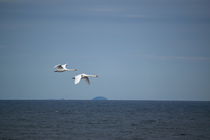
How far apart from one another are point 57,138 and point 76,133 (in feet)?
19.9

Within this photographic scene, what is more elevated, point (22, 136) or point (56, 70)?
point (56, 70)

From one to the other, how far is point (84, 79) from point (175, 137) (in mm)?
18883

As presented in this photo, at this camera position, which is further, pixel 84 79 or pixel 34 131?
pixel 34 131

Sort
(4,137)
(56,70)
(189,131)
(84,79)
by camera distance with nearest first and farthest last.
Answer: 1. (84,79)
2. (56,70)
3. (4,137)
4. (189,131)

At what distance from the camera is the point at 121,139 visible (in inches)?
2046

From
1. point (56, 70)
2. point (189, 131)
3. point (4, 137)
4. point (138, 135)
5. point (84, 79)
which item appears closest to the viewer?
point (84, 79)

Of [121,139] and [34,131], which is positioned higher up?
[34,131]

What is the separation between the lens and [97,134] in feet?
185

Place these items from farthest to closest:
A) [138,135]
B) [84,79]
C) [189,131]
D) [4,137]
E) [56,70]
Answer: [189,131] → [138,135] → [4,137] → [56,70] → [84,79]

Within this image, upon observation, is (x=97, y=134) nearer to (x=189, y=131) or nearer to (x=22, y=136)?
(x=22, y=136)

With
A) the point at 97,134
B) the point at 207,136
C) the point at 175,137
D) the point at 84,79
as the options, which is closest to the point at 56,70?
the point at 84,79

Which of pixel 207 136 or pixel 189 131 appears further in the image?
pixel 189 131

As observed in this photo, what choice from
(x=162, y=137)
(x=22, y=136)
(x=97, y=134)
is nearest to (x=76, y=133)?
(x=97, y=134)

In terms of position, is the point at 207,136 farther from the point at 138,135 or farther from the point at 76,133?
the point at 76,133
